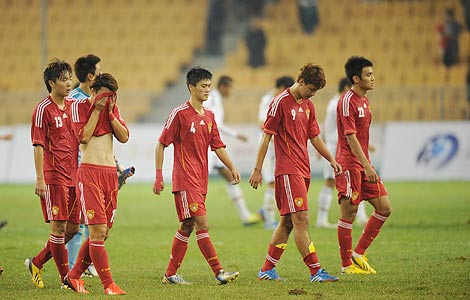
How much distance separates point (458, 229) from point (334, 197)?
246 inches

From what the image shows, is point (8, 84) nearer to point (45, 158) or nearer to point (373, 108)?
point (373, 108)

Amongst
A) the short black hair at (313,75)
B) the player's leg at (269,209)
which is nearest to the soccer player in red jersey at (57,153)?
the short black hair at (313,75)

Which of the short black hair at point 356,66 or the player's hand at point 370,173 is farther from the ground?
the short black hair at point 356,66

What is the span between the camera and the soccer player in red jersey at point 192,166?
9641mm

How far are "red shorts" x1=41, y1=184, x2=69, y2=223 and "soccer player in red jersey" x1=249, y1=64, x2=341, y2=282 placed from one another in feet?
6.11

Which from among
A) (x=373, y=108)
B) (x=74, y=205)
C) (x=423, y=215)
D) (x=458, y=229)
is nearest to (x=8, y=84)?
(x=373, y=108)

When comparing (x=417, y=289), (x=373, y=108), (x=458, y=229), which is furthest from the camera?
(x=373, y=108)

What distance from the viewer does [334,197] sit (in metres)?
20.7

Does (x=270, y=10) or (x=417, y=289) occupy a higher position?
(x=270, y=10)

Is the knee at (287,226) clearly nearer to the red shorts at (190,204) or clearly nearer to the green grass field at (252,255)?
the green grass field at (252,255)

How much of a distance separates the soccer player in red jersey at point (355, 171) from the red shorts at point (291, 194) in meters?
0.79

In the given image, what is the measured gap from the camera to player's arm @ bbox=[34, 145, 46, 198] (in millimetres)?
9078

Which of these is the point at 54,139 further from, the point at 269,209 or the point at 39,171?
the point at 269,209

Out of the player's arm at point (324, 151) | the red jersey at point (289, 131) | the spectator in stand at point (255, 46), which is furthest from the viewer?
the spectator in stand at point (255, 46)
